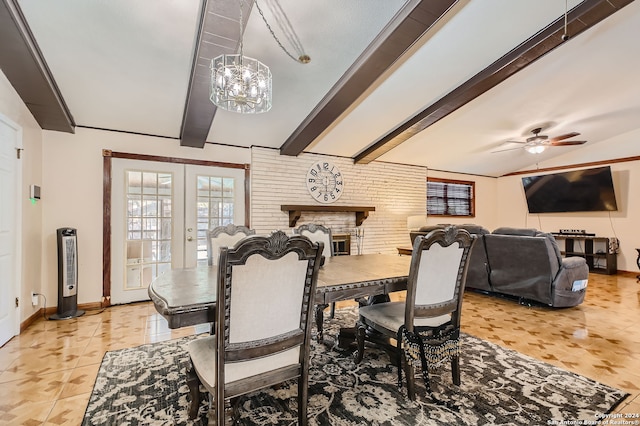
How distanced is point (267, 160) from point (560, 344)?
439 cm

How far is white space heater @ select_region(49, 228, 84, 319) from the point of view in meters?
3.47

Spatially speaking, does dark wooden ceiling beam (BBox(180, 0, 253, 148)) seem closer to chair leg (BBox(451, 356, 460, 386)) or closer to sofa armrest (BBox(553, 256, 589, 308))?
chair leg (BBox(451, 356, 460, 386))

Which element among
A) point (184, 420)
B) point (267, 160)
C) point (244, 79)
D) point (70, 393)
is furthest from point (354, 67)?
point (70, 393)

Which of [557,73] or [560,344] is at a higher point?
[557,73]

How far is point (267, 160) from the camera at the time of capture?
198 inches

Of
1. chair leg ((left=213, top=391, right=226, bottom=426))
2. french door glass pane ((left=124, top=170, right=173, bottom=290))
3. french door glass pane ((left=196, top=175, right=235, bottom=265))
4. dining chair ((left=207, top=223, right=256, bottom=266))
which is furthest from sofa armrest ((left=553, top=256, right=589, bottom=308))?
french door glass pane ((left=124, top=170, right=173, bottom=290))

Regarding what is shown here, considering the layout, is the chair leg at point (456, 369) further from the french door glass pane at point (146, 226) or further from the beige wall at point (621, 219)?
the beige wall at point (621, 219)

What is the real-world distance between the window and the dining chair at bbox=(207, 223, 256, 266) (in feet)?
17.7

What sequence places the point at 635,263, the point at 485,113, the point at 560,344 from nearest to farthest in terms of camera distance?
the point at 560,344 < the point at 485,113 < the point at 635,263

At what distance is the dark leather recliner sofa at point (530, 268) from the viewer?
12.1 ft

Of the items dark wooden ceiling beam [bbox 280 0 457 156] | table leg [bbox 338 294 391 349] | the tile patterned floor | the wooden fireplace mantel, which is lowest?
the tile patterned floor

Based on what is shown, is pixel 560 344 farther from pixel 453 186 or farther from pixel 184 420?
pixel 453 186

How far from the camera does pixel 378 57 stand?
2.82 meters

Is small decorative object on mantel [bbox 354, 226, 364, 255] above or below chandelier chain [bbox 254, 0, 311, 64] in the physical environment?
below
